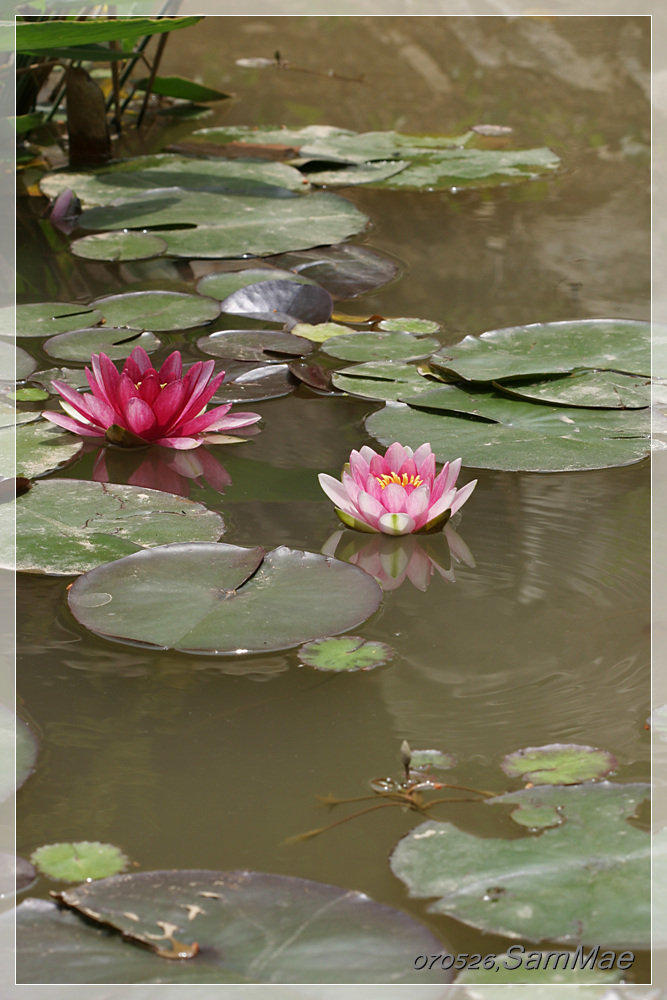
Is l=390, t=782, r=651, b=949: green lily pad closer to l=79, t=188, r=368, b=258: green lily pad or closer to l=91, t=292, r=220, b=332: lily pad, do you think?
l=91, t=292, r=220, b=332: lily pad

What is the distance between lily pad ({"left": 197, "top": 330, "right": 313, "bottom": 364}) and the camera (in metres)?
1.97

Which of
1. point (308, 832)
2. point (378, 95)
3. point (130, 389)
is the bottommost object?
point (308, 832)

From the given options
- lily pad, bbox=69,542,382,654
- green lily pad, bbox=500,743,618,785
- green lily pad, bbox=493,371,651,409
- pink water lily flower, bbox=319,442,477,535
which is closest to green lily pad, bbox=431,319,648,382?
green lily pad, bbox=493,371,651,409

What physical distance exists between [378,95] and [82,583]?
3.74m

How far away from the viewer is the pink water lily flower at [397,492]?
1344 millimetres

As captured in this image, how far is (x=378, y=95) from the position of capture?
4.38 meters

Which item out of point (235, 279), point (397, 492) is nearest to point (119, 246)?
point (235, 279)

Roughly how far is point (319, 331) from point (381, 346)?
0.53 ft

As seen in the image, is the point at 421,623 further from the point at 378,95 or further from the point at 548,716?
the point at 378,95

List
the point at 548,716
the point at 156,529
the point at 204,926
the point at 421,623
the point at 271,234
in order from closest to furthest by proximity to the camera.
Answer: the point at 204,926, the point at 548,716, the point at 421,623, the point at 156,529, the point at 271,234

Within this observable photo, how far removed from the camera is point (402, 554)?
135 centimetres

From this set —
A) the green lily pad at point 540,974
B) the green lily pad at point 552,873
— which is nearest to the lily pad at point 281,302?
the green lily pad at point 552,873

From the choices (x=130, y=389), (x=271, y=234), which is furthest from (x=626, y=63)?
(x=130, y=389)

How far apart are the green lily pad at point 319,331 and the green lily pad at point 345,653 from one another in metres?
1.02
